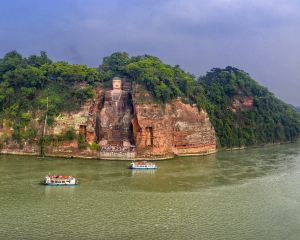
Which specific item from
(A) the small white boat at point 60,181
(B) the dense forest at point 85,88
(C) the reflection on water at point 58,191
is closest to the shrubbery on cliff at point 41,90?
(B) the dense forest at point 85,88

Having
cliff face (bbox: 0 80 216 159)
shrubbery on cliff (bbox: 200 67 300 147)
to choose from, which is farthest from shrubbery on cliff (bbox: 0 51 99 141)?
shrubbery on cliff (bbox: 200 67 300 147)

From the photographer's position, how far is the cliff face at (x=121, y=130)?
49.2 metres

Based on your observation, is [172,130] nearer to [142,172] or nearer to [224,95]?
[142,172]

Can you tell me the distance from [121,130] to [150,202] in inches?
912

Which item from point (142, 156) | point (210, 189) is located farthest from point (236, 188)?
point (142, 156)

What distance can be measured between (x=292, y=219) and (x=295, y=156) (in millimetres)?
32786

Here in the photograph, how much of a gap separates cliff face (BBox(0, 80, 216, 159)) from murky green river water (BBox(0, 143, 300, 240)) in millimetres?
3324

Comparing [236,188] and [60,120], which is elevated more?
[60,120]

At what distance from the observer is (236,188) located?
34.2 meters

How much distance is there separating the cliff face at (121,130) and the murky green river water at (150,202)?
3324 millimetres

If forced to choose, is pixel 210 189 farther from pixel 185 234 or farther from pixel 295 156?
pixel 295 156

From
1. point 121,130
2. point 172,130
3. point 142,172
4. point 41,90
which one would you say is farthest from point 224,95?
point 142,172

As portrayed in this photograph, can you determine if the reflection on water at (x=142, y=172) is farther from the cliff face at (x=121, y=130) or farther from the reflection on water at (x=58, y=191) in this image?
the reflection on water at (x=58, y=191)

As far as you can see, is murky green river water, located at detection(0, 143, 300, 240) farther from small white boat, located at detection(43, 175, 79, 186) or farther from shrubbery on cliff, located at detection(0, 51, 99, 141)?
shrubbery on cliff, located at detection(0, 51, 99, 141)
